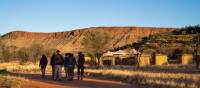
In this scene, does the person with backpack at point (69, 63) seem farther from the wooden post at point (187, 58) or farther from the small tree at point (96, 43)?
the wooden post at point (187, 58)

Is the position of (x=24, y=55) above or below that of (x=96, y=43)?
below

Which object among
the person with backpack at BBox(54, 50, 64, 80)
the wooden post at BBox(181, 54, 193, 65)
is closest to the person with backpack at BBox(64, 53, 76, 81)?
the person with backpack at BBox(54, 50, 64, 80)

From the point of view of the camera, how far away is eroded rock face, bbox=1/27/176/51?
15838 centimetres

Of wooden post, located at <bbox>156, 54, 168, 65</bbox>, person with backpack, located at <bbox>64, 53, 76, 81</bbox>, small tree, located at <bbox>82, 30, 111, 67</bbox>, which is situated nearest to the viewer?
person with backpack, located at <bbox>64, 53, 76, 81</bbox>

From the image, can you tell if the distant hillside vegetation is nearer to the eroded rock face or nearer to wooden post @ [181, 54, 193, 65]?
wooden post @ [181, 54, 193, 65]

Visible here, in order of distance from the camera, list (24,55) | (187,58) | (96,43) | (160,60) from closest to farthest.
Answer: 1. (96,43)
2. (160,60)
3. (187,58)
4. (24,55)

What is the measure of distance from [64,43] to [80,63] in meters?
144

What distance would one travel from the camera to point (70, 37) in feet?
584

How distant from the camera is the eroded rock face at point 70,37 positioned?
158375 mm

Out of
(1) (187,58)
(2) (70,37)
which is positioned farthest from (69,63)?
(2) (70,37)

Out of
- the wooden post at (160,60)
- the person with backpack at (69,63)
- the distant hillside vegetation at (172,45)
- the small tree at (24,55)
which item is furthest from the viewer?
the distant hillside vegetation at (172,45)

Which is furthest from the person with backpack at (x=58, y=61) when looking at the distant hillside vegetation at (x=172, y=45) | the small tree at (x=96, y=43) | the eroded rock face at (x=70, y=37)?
the eroded rock face at (x=70, y=37)

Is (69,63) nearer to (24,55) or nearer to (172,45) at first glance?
(24,55)

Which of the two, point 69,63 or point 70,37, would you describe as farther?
point 70,37
